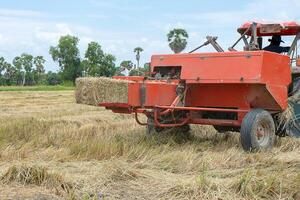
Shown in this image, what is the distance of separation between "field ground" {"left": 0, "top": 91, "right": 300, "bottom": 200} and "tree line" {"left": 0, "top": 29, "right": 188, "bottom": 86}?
167 centimetres

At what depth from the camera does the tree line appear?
27.0m

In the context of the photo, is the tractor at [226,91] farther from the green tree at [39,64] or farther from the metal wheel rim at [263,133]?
the green tree at [39,64]

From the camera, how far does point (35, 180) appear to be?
16.9 ft

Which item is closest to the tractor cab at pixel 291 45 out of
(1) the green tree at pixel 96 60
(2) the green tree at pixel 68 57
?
(1) the green tree at pixel 96 60

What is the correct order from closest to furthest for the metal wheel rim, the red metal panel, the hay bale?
the hay bale → the red metal panel → the metal wheel rim

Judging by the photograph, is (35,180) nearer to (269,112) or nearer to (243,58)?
(243,58)

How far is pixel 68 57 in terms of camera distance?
58.7 m

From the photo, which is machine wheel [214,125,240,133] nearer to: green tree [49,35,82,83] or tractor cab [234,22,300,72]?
tractor cab [234,22,300,72]

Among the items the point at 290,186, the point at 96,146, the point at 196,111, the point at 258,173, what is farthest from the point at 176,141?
the point at 290,186

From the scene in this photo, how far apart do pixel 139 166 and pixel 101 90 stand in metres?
1.62

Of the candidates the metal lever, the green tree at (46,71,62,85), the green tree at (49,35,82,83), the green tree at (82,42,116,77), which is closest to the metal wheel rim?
the metal lever

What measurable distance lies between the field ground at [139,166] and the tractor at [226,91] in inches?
13.7

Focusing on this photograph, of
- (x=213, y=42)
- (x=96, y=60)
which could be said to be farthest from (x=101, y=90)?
(x=96, y=60)

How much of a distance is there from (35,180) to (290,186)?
2.31 m
